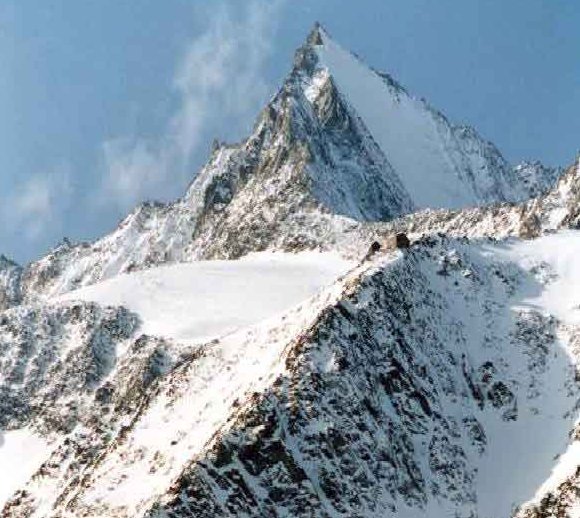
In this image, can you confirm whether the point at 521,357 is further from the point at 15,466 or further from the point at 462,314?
the point at 15,466

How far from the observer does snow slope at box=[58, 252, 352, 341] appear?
467ft

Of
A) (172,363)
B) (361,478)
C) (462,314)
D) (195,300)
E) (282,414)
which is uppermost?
(195,300)

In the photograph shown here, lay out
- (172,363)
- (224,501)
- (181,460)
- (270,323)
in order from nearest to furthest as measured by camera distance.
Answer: (224,501) → (181,460) → (270,323) → (172,363)

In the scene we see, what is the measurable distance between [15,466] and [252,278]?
1772 inches

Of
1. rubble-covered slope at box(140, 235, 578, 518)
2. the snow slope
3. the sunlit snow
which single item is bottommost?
rubble-covered slope at box(140, 235, 578, 518)

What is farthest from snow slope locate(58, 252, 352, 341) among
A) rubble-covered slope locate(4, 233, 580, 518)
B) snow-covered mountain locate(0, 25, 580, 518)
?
rubble-covered slope locate(4, 233, 580, 518)

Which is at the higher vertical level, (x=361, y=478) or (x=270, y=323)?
(x=270, y=323)

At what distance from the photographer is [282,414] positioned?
74562 millimetres

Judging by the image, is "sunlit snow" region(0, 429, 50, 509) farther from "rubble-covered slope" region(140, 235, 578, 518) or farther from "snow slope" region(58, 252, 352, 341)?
"rubble-covered slope" region(140, 235, 578, 518)

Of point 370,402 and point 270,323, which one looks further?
point 270,323

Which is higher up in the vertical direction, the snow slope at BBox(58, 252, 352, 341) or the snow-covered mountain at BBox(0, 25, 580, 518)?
the snow slope at BBox(58, 252, 352, 341)

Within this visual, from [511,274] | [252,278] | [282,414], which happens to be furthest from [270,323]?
[252,278]

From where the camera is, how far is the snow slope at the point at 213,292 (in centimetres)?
14225

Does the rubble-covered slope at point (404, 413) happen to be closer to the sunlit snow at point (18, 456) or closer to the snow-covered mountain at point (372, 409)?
the snow-covered mountain at point (372, 409)
